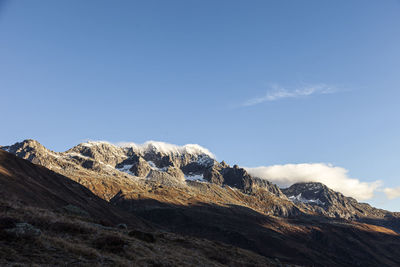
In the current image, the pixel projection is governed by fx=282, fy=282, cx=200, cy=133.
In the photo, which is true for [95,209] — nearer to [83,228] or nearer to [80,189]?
[80,189]

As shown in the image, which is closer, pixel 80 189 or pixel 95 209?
pixel 95 209

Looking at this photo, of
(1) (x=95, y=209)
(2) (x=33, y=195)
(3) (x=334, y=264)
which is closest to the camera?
(2) (x=33, y=195)

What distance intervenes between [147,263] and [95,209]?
13465 cm

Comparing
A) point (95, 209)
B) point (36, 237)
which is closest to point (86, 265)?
point (36, 237)

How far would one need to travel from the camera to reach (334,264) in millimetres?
192750

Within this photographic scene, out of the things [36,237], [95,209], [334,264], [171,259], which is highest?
[36,237]

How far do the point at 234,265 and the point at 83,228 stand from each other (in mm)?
19571

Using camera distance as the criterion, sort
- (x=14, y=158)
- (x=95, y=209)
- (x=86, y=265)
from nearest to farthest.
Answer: (x=86, y=265) → (x=14, y=158) → (x=95, y=209)

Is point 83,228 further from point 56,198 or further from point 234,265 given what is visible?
point 56,198

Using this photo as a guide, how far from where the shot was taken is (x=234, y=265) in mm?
35219

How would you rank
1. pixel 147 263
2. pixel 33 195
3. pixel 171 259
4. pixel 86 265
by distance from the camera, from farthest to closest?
pixel 33 195
pixel 171 259
pixel 147 263
pixel 86 265

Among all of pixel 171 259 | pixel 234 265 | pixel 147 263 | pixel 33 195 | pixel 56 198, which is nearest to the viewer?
pixel 147 263

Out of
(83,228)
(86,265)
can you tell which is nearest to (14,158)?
(83,228)

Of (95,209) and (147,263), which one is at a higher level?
(147,263)
